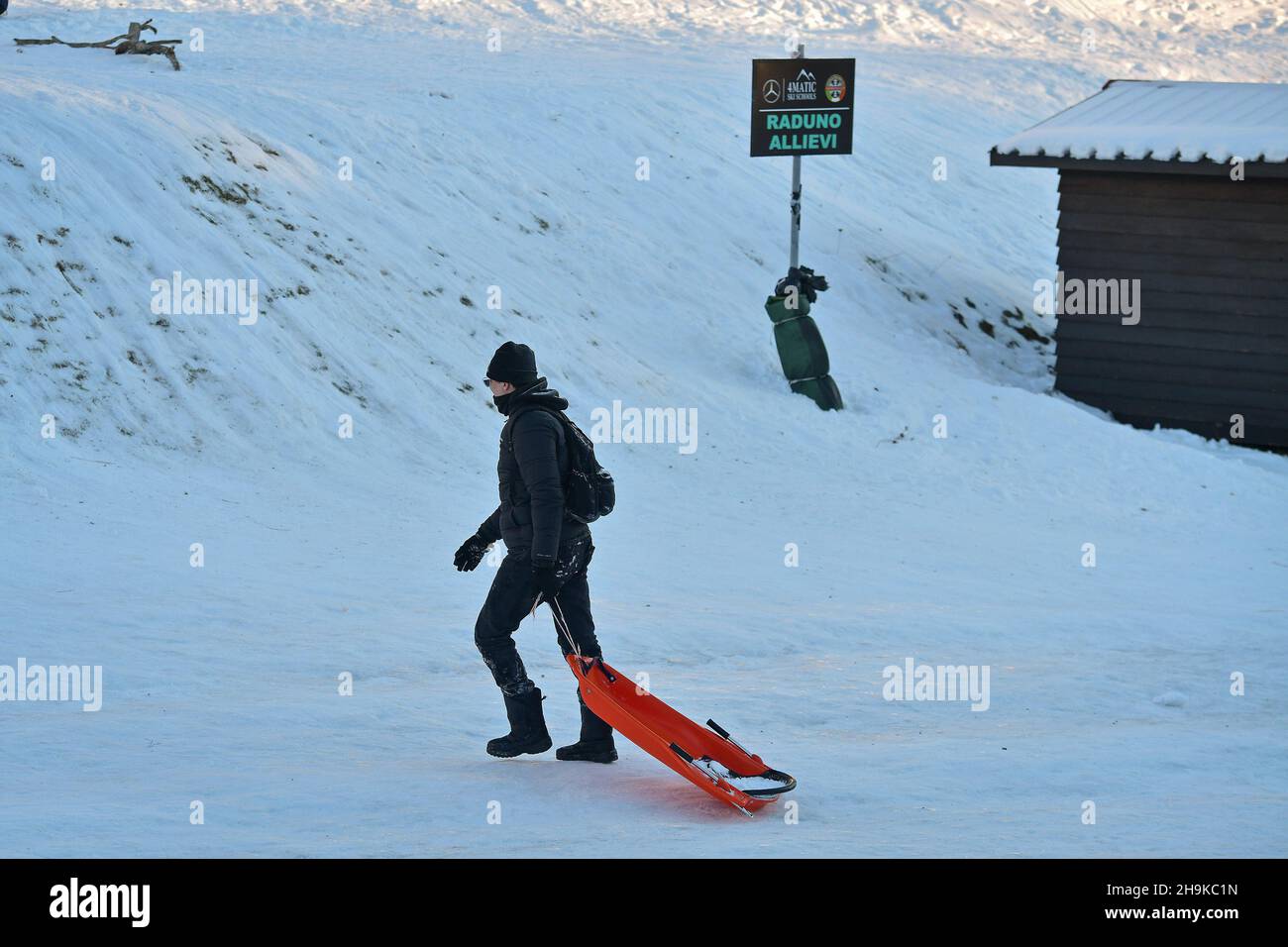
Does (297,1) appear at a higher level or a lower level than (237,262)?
higher

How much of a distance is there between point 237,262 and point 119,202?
3.73ft

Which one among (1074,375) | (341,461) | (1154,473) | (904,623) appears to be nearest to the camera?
(904,623)

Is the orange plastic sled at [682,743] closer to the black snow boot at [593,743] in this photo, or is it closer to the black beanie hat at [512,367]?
the black snow boot at [593,743]

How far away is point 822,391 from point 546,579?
944 cm

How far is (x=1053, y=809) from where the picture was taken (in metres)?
6.34

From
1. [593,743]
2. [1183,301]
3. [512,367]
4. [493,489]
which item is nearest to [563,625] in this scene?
[593,743]

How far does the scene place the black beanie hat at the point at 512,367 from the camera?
20.8ft

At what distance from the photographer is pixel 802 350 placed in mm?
15586

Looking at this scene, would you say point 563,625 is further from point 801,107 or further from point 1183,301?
point 1183,301

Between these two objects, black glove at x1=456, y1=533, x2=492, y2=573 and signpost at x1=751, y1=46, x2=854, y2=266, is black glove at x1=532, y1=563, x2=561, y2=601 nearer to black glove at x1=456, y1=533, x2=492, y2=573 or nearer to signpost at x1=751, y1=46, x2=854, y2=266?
black glove at x1=456, y1=533, x2=492, y2=573

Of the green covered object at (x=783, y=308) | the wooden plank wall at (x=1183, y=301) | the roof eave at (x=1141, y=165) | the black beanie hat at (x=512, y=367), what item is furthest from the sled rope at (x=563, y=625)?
the wooden plank wall at (x=1183, y=301)
